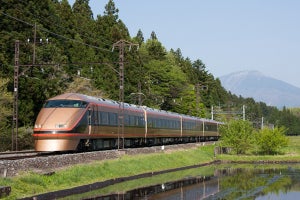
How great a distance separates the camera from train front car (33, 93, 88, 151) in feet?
91.6

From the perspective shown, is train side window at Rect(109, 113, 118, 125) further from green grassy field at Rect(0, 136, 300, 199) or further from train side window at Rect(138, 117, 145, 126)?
train side window at Rect(138, 117, 145, 126)

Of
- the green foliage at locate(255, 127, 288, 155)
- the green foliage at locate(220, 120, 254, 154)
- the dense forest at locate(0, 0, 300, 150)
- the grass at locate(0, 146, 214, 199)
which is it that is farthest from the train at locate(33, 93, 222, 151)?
the green foliage at locate(255, 127, 288, 155)

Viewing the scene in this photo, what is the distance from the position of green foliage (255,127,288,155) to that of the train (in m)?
15.7

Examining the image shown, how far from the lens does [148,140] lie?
48406 mm

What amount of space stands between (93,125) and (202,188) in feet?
26.4

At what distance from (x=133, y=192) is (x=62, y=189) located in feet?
12.4

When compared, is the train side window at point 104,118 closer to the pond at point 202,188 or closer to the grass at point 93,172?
the grass at point 93,172

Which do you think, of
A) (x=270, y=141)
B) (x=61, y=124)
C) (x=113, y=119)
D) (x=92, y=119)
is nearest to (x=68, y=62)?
(x=270, y=141)

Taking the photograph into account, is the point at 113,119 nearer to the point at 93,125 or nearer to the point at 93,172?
the point at 93,125

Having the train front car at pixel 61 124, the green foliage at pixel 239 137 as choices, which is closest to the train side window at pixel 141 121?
the train front car at pixel 61 124

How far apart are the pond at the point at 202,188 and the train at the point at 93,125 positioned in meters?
4.14

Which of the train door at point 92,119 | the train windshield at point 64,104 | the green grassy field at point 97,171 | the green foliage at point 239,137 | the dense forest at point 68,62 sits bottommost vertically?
the green grassy field at point 97,171

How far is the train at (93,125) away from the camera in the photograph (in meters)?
28.1

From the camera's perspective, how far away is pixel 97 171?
2816 centimetres
